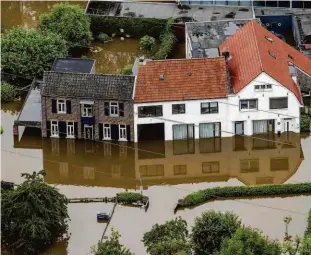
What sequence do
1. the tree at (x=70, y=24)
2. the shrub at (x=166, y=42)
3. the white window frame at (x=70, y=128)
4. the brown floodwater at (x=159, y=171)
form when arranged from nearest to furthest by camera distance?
the brown floodwater at (x=159, y=171) < the white window frame at (x=70, y=128) < the shrub at (x=166, y=42) < the tree at (x=70, y=24)

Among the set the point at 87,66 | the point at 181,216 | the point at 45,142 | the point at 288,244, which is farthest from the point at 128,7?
the point at 288,244

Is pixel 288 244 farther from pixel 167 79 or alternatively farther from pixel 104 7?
pixel 104 7

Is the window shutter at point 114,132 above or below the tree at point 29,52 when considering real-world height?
below

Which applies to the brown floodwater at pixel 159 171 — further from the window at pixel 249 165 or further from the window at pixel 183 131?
the window at pixel 183 131

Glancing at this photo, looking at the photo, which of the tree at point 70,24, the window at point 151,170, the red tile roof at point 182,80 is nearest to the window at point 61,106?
the red tile roof at point 182,80

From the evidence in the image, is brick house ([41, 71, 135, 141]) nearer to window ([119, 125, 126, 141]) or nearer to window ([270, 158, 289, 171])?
window ([119, 125, 126, 141])

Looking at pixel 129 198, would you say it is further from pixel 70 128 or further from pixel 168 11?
pixel 168 11

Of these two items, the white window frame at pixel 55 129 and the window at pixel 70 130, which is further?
the white window frame at pixel 55 129

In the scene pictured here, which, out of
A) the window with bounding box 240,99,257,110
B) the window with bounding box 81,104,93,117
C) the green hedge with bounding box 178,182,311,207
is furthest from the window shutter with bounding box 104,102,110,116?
the green hedge with bounding box 178,182,311,207
